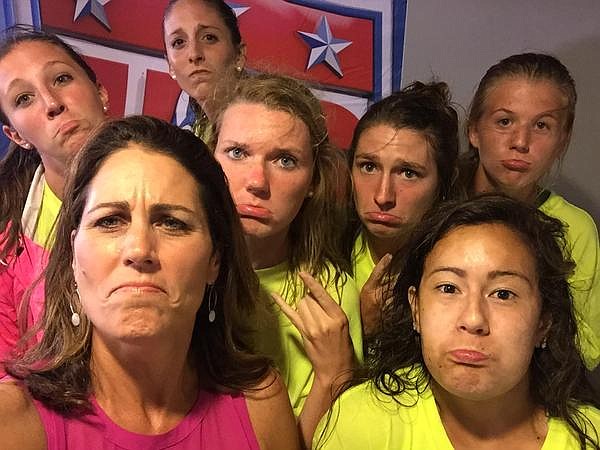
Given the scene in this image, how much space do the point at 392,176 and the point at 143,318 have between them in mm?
773

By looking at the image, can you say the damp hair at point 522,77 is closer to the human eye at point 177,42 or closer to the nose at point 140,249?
the human eye at point 177,42

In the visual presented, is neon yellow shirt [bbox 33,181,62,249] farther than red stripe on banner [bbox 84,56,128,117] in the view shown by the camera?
No

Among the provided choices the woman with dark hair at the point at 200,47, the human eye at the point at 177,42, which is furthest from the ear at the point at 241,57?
the human eye at the point at 177,42

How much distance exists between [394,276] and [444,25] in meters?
0.97

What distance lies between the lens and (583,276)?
173 cm

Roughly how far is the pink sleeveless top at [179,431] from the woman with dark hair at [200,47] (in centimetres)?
81

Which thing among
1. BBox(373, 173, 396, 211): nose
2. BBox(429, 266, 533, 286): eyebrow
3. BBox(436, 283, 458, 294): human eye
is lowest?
BBox(373, 173, 396, 211): nose

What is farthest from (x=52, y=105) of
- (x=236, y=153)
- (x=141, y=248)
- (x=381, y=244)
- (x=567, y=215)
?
(x=567, y=215)

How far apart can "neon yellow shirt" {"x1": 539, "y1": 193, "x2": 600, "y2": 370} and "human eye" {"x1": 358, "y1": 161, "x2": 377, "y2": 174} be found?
1.49ft

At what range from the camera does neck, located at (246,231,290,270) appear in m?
1.43

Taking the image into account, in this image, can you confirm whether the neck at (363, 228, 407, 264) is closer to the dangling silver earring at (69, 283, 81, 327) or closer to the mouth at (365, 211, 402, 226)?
the mouth at (365, 211, 402, 226)

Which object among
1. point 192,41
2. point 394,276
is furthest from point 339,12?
point 394,276

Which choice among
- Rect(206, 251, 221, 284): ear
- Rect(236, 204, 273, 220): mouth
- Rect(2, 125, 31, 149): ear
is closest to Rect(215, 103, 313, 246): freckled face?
Rect(236, 204, 273, 220): mouth

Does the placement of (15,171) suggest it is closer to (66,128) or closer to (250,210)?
(66,128)
